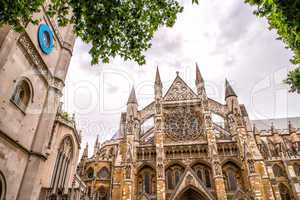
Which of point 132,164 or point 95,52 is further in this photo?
point 132,164

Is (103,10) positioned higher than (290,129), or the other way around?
(290,129)

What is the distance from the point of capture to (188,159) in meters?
22.6

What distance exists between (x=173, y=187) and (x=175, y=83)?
15.0m

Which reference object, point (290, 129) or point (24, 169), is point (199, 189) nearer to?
point (24, 169)

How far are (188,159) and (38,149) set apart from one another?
55.7ft

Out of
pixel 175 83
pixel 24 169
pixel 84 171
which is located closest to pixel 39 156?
pixel 24 169

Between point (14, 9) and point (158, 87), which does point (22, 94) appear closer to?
point (14, 9)

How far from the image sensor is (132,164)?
2192 centimetres

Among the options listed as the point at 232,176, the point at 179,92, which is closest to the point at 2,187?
the point at 232,176

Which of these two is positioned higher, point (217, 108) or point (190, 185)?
point (217, 108)

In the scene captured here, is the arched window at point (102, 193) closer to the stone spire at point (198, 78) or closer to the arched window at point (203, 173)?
the arched window at point (203, 173)

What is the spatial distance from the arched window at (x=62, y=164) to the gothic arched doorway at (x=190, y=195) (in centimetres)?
1285

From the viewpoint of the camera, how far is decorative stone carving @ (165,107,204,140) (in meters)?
25.0

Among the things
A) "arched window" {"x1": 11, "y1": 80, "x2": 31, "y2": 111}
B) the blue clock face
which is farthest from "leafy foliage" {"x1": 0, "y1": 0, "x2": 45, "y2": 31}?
the blue clock face
